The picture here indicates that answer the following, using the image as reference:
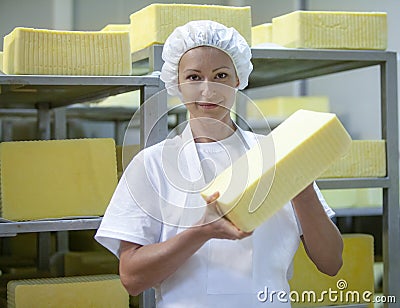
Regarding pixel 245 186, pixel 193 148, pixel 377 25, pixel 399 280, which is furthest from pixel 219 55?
pixel 399 280

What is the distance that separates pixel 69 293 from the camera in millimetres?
2146

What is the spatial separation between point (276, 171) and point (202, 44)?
14.9 inches

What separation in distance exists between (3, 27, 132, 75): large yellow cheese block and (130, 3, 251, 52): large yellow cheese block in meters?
0.09

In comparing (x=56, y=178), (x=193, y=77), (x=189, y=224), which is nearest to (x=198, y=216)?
(x=189, y=224)

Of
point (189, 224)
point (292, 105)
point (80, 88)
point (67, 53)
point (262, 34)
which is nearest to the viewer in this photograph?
point (189, 224)

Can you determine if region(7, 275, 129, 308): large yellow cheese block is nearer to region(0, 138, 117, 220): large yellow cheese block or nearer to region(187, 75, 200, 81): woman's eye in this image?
region(0, 138, 117, 220): large yellow cheese block

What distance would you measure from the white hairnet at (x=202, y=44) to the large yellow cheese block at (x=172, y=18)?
1.60 feet

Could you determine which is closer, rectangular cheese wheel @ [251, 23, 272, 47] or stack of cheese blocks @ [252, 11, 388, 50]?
stack of cheese blocks @ [252, 11, 388, 50]

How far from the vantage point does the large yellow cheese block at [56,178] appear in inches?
83.4

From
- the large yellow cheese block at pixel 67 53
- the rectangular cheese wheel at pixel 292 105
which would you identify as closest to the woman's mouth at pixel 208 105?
the large yellow cheese block at pixel 67 53

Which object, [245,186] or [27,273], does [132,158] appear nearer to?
[245,186]

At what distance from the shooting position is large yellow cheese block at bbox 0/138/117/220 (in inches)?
83.4

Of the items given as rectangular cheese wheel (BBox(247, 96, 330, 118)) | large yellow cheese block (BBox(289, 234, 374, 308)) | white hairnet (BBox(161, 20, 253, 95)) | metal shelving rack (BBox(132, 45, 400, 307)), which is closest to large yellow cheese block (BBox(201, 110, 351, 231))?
white hairnet (BBox(161, 20, 253, 95))

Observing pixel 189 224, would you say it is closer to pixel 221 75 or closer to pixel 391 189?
pixel 221 75
